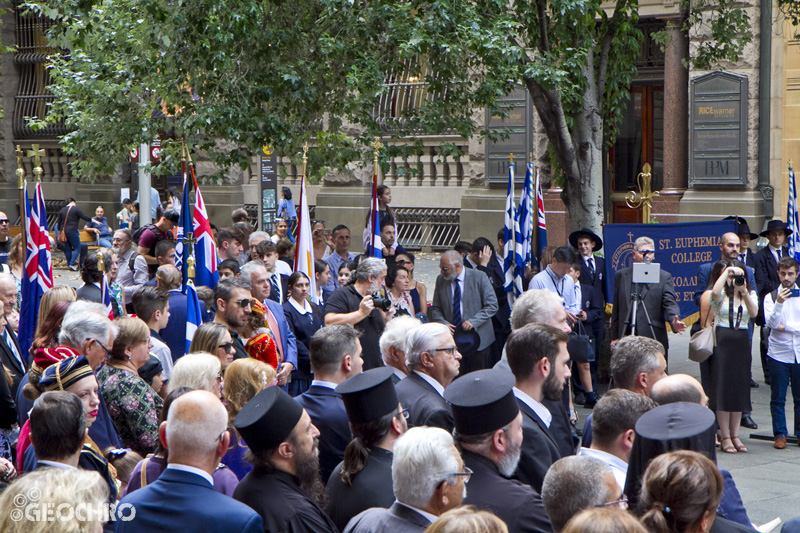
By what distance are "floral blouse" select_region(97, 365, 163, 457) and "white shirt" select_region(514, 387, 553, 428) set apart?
1922 mm

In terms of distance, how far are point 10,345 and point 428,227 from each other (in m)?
16.1

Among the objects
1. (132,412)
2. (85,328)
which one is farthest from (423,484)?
(85,328)

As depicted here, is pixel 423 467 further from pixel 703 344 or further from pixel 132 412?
pixel 703 344

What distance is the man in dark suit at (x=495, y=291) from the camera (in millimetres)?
10719

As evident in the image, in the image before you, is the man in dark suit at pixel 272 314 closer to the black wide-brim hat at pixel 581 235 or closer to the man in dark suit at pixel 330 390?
the man in dark suit at pixel 330 390

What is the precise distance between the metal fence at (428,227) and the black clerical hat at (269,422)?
59.1 ft

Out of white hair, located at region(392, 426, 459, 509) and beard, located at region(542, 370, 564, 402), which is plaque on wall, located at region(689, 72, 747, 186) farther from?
white hair, located at region(392, 426, 459, 509)

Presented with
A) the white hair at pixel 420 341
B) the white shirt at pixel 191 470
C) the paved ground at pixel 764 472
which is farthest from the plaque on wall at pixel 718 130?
the white shirt at pixel 191 470

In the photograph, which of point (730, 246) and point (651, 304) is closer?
point (651, 304)

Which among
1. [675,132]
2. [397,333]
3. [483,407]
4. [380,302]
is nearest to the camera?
[483,407]

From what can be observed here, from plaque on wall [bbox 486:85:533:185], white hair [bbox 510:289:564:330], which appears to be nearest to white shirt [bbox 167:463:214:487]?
white hair [bbox 510:289:564:330]

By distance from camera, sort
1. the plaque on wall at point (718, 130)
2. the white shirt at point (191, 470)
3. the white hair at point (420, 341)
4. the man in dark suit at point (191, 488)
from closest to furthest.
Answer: the man in dark suit at point (191, 488) < the white shirt at point (191, 470) < the white hair at point (420, 341) < the plaque on wall at point (718, 130)

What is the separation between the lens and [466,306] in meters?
10.0

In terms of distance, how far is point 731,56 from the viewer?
12188 millimetres
